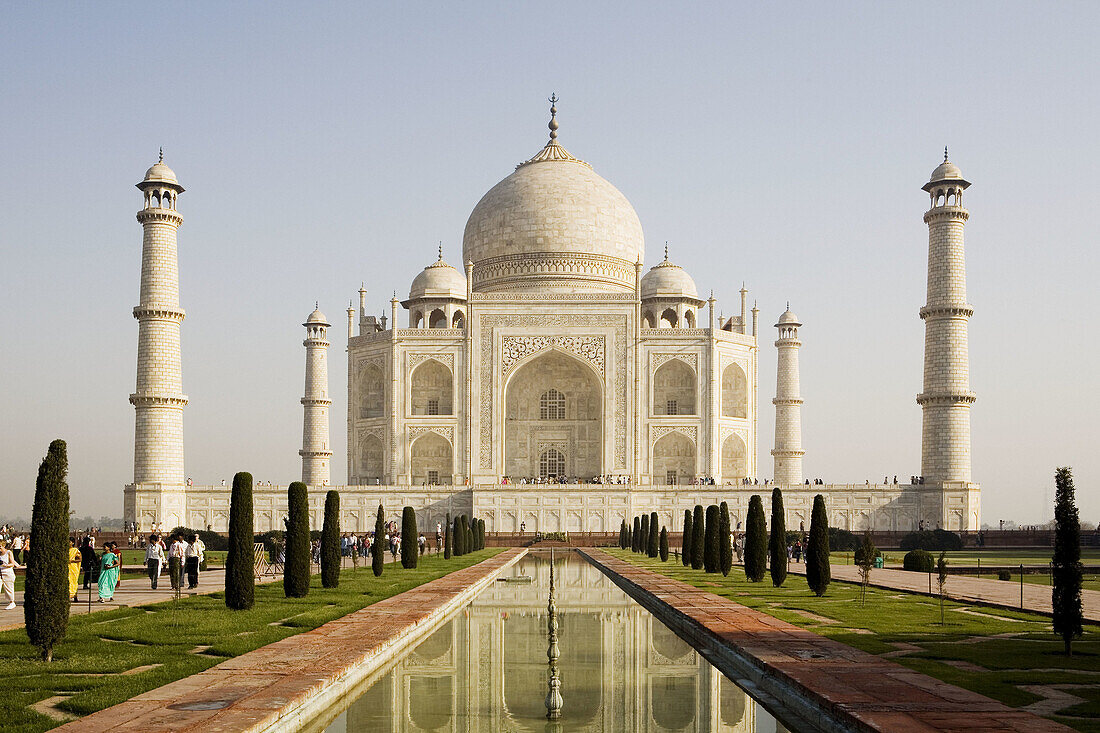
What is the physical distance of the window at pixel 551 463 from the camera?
3638 centimetres

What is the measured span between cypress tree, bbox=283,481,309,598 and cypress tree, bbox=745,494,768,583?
591 centimetres

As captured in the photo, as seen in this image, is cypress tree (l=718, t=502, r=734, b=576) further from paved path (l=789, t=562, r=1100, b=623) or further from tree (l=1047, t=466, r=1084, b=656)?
tree (l=1047, t=466, r=1084, b=656)

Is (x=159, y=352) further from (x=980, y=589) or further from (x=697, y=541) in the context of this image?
(x=980, y=589)

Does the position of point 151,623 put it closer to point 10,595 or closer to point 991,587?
point 10,595

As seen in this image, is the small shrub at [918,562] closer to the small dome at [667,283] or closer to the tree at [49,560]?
the tree at [49,560]

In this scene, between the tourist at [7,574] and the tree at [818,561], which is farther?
the tree at [818,561]

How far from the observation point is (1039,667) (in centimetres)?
772

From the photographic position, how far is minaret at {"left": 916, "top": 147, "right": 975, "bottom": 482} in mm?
31594

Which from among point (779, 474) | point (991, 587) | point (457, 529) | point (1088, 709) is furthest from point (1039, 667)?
point (779, 474)

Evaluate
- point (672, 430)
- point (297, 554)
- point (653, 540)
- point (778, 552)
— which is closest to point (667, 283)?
point (672, 430)

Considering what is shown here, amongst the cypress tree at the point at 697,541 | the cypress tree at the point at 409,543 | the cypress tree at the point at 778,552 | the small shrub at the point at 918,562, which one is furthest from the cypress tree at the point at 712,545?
the cypress tree at the point at 409,543

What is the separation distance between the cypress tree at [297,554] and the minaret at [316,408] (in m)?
25.7

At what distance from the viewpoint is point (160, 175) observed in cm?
3123

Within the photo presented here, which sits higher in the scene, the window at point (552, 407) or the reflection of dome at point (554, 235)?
the reflection of dome at point (554, 235)
